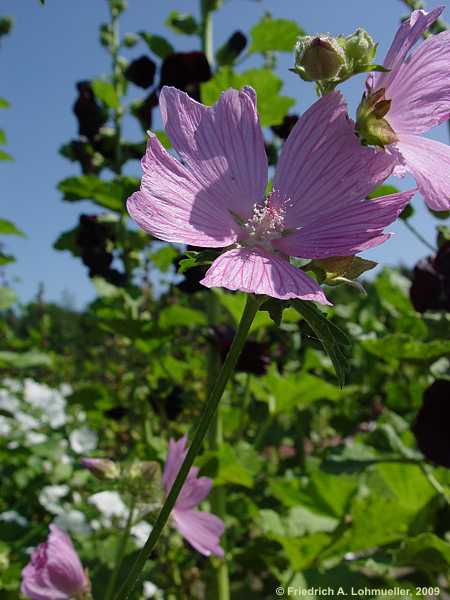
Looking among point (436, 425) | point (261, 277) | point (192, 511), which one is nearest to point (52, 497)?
point (192, 511)

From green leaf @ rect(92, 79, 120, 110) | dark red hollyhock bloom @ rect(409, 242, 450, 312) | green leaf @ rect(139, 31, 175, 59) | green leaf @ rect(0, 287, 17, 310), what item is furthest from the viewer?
green leaf @ rect(0, 287, 17, 310)

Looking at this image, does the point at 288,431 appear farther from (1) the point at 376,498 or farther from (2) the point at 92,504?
(1) the point at 376,498

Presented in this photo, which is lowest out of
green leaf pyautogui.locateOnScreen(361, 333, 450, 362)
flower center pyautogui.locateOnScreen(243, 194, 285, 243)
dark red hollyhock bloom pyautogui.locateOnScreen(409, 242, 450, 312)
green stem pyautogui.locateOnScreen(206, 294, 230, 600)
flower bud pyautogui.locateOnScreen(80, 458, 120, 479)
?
green stem pyautogui.locateOnScreen(206, 294, 230, 600)

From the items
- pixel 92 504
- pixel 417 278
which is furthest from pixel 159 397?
pixel 417 278

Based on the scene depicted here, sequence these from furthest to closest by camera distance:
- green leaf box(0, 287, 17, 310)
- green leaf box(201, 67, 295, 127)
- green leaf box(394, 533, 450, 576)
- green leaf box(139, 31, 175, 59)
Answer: green leaf box(0, 287, 17, 310) → green leaf box(139, 31, 175, 59) → green leaf box(201, 67, 295, 127) → green leaf box(394, 533, 450, 576)

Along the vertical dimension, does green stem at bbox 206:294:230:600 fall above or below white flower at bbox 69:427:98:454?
above

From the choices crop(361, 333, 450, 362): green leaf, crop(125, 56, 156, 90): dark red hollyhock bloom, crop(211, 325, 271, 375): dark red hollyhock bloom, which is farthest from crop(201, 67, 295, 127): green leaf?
crop(361, 333, 450, 362): green leaf

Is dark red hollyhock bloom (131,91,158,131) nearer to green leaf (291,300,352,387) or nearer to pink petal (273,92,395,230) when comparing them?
pink petal (273,92,395,230)
